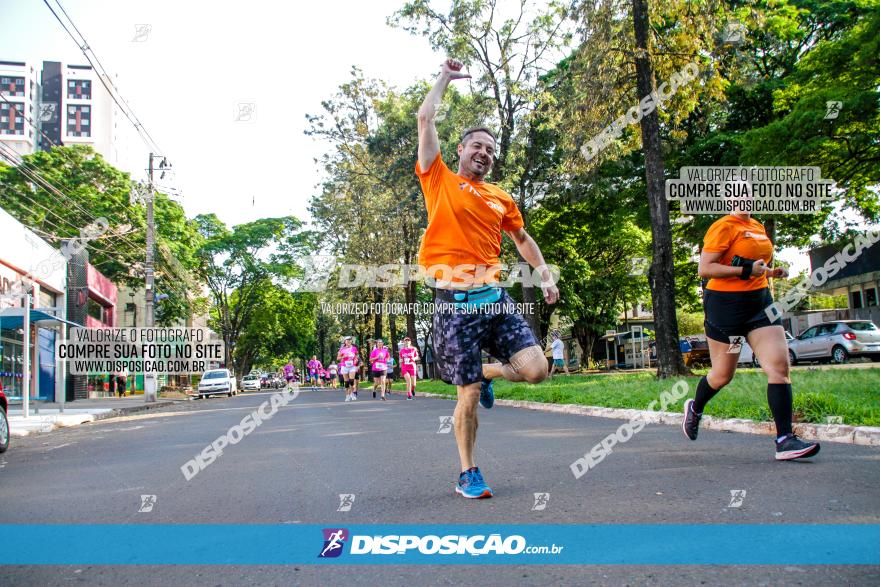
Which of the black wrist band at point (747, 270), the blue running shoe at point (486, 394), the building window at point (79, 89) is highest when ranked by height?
the building window at point (79, 89)

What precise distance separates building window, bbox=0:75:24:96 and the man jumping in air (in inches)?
4249

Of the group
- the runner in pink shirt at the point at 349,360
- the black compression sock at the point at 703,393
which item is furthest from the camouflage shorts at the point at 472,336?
the runner in pink shirt at the point at 349,360

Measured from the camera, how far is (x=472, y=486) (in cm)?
413

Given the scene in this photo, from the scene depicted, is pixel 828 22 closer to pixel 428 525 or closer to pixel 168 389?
pixel 428 525

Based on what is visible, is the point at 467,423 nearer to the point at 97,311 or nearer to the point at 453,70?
the point at 453,70

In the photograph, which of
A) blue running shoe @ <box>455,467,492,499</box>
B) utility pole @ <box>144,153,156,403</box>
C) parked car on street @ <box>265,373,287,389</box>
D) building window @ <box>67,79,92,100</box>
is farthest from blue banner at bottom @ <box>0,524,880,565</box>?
building window @ <box>67,79,92,100</box>

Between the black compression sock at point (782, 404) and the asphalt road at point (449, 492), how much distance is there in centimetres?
27

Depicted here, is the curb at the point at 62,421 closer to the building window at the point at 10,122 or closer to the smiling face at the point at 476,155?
the smiling face at the point at 476,155

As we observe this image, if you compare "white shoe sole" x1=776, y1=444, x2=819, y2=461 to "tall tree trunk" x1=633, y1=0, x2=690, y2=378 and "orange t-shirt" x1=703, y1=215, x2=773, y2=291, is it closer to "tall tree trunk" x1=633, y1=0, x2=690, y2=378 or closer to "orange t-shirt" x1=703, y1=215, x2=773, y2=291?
"orange t-shirt" x1=703, y1=215, x2=773, y2=291

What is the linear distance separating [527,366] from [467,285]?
0.61 m

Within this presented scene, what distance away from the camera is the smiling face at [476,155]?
14.4 feet

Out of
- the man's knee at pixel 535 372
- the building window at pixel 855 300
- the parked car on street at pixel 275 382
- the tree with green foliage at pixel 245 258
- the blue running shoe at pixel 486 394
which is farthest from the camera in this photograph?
the parked car on street at pixel 275 382

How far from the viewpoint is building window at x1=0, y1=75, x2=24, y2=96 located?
93056mm

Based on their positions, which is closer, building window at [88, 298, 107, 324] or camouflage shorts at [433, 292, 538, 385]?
camouflage shorts at [433, 292, 538, 385]
